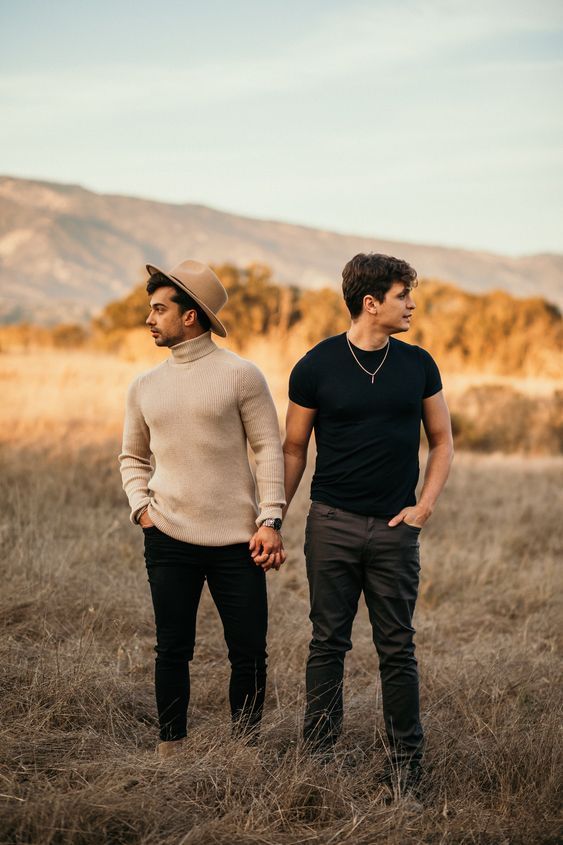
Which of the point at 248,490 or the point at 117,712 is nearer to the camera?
the point at 248,490

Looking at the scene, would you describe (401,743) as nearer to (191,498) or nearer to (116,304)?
(191,498)

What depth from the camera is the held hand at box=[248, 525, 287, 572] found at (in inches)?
120

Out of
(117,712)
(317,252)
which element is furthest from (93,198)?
(117,712)

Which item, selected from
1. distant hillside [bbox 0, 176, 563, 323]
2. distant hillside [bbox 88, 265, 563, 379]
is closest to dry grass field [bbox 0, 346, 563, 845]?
distant hillside [bbox 88, 265, 563, 379]

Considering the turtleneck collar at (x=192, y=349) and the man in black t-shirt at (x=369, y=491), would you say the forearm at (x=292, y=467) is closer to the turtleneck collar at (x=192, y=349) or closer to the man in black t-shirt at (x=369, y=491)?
the man in black t-shirt at (x=369, y=491)

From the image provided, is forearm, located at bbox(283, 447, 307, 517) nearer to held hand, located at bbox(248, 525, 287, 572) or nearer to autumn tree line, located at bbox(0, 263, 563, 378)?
held hand, located at bbox(248, 525, 287, 572)

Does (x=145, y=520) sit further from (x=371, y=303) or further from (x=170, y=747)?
(x=371, y=303)

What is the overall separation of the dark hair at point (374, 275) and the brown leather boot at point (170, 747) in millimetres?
1804

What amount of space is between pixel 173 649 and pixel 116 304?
23.8 meters

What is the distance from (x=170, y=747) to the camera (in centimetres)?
311

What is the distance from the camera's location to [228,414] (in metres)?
3.09

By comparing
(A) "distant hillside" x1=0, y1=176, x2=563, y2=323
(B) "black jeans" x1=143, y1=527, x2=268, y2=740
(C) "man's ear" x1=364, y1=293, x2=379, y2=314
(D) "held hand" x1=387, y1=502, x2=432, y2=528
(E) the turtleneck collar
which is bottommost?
→ (B) "black jeans" x1=143, y1=527, x2=268, y2=740

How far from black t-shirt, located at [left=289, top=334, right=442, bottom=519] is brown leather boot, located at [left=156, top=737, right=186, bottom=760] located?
107cm

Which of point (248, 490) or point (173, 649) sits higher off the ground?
point (248, 490)
